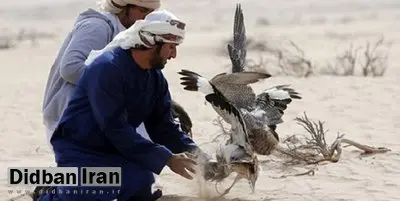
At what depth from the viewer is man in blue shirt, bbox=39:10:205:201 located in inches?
184

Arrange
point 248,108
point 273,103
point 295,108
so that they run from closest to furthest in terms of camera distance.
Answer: point 248,108
point 273,103
point 295,108

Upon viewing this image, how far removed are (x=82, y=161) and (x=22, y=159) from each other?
3055 millimetres

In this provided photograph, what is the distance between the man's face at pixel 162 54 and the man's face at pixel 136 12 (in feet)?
2.06

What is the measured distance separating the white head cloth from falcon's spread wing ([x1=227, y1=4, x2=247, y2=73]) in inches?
40.4

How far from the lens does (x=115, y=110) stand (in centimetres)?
464

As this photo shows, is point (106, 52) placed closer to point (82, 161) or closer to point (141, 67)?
point (141, 67)

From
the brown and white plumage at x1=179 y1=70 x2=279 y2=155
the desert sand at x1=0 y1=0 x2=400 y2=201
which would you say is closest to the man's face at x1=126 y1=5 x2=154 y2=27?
the brown and white plumage at x1=179 y1=70 x2=279 y2=155

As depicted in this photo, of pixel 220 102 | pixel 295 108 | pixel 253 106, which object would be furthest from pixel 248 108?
pixel 295 108

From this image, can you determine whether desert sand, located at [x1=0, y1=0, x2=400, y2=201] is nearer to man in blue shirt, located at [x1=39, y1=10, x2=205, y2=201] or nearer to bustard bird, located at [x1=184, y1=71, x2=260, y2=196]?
bustard bird, located at [x1=184, y1=71, x2=260, y2=196]

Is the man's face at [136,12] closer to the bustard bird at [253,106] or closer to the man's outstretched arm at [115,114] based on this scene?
the bustard bird at [253,106]

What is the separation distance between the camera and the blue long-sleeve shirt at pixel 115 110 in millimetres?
4648

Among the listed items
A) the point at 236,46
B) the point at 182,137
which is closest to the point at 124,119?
the point at 182,137

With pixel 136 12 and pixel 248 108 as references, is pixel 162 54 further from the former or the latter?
pixel 248 108

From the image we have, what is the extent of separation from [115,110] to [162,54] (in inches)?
14.7
